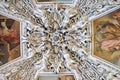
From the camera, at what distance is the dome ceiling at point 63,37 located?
7.87m

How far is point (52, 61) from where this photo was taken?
26.2 ft

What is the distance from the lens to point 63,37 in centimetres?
798

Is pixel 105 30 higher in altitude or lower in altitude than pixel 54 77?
higher

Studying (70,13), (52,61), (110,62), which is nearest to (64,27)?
(70,13)

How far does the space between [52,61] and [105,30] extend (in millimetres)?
1594

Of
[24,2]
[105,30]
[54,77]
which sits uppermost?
[24,2]

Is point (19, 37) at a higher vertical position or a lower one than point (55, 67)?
higher

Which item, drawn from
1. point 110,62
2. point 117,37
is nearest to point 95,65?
point 110,62

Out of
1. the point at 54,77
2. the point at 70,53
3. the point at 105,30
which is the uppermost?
the point at 105,30

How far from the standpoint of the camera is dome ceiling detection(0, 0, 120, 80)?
25.8ft

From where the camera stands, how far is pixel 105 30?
790 centimetres

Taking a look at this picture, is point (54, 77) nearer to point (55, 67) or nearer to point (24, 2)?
point (55, 67)

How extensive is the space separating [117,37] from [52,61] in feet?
5.88

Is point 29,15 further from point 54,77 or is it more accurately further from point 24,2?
point 54,77
